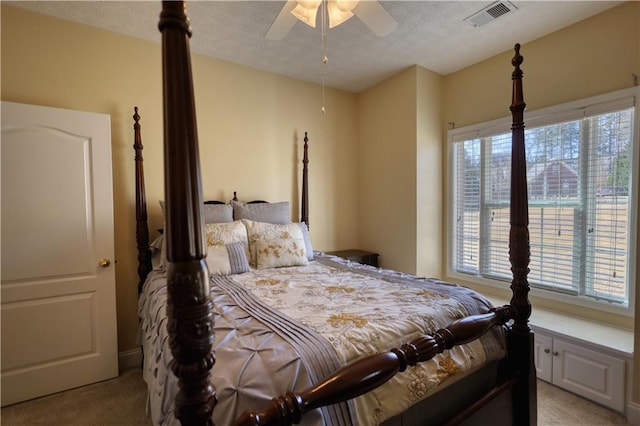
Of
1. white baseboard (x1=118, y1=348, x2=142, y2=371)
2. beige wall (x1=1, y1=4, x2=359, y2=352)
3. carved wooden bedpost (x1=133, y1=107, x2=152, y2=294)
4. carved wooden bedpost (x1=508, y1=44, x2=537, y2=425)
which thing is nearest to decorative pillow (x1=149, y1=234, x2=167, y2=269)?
carved wooden bedpost (x1=133, y1=107, x2=152, y2=294)

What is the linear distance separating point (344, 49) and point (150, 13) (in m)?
1.57

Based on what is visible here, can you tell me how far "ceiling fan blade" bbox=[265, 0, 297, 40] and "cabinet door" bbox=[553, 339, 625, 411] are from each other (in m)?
2.77

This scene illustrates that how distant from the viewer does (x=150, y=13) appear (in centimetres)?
229

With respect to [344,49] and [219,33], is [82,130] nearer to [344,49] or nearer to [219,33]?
[219,33]

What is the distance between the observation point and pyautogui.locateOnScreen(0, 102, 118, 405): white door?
80.4 inches

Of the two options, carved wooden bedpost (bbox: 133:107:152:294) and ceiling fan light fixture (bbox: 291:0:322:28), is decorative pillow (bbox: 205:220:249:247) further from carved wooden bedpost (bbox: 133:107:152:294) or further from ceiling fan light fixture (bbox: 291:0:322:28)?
ceiling fan light fixture (bbox: 291:0:322:28)

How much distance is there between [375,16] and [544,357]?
8.47ft

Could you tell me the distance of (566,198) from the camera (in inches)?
98.8

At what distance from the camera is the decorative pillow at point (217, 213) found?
2.59 m

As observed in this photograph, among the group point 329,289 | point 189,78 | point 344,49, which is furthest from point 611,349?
point 344,49

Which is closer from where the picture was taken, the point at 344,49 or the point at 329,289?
the point at 329,289

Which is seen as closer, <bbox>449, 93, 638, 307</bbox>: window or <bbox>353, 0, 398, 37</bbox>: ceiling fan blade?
<bbox>353, 0, 398, 37</bbox>: ceiling fan blade

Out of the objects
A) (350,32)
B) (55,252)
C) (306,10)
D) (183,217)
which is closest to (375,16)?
(306,10)

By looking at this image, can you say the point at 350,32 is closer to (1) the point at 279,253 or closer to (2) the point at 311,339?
(1) the point at 279,253
